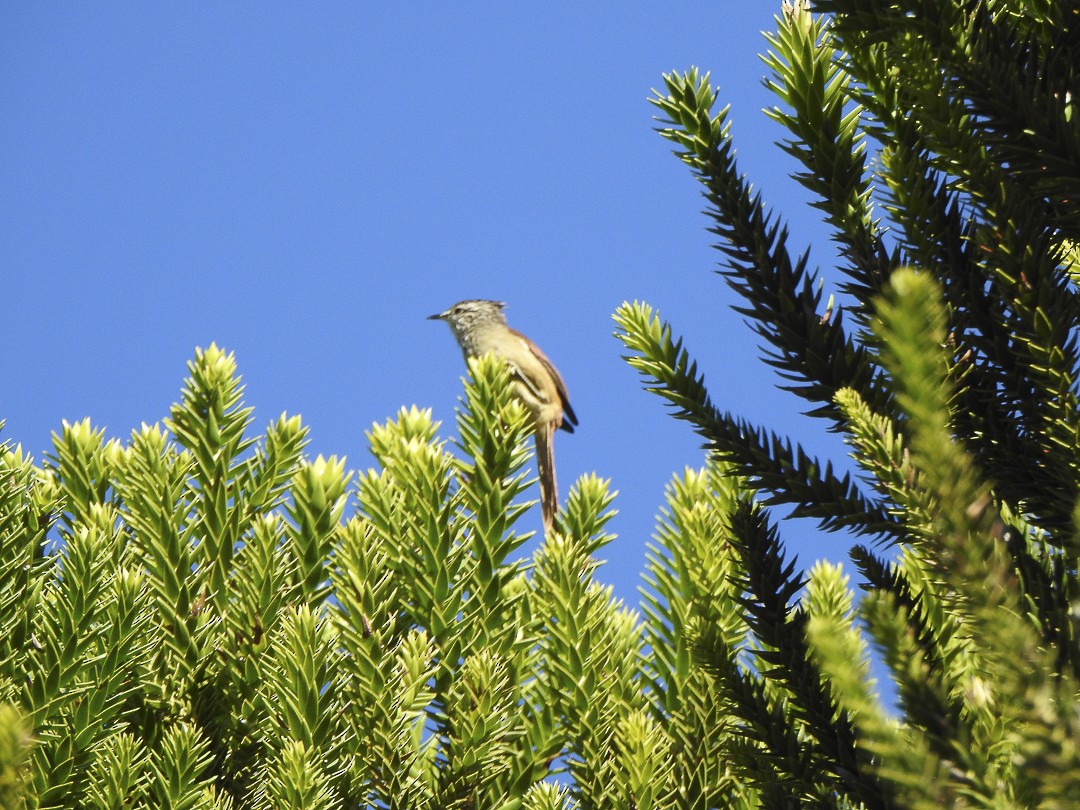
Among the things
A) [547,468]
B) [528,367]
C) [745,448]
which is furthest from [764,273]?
[528,367]

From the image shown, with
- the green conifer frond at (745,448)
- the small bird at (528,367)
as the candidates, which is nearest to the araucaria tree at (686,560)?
the green conifer frond at (745,448)

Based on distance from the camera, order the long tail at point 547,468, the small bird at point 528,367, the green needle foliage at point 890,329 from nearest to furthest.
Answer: the green needle foliage at point 890,329
the long tail at point 547,468
the small bird at point 528,367

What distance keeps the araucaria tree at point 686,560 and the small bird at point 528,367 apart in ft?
13.2

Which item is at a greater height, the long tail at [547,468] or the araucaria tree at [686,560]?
the long tail at [547,468]

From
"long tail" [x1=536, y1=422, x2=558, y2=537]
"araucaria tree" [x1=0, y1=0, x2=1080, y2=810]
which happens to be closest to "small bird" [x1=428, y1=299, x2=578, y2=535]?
"long tail" [x1=536, y1=422, x2=558, y2=537]

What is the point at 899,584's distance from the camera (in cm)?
238

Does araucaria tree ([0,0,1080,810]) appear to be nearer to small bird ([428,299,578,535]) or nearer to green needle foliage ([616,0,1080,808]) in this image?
green needle foliage ([616,0,1080,808])

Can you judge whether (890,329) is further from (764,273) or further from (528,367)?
(528,367)

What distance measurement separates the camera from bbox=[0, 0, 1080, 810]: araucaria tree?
86.5 inches

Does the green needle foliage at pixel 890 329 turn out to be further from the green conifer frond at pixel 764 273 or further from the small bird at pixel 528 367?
the small bird at pixel 528 367

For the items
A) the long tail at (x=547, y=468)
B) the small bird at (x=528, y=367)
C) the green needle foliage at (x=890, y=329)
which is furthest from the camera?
the small bird at (x=528, y=367)

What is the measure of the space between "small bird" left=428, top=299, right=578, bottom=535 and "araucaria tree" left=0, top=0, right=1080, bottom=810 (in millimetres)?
4033

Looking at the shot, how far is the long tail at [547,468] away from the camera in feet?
24.2

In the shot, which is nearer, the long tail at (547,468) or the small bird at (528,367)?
the long tail at (547,468)
